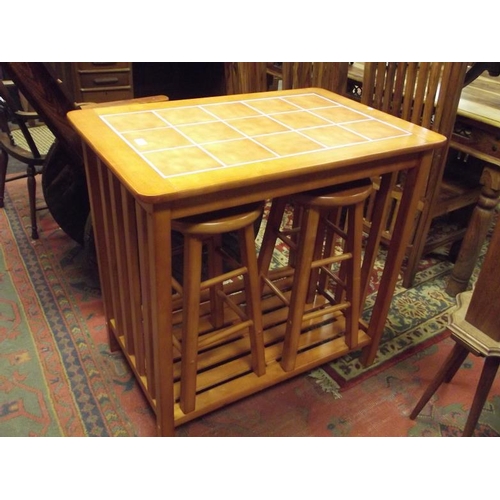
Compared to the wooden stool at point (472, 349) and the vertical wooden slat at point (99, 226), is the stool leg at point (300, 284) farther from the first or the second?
the vertical wooden slat at point (99, 226)

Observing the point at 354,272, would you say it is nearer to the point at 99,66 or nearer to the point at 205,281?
the point at 205,281

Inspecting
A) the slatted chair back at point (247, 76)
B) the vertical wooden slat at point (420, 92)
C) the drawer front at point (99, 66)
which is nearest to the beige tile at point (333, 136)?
the vertical wooden slat at point (420, 92)

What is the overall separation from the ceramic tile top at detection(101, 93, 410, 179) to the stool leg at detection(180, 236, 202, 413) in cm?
22

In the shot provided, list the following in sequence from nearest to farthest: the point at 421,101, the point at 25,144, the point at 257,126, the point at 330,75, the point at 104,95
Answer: the point at 257,126 → the point at 421,101 → the point at 330,75 → the point at 25,144 → the point at 104,95

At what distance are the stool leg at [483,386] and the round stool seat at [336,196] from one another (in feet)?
1.91

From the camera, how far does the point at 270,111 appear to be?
4.98 ft

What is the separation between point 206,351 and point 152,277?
0.64 metres

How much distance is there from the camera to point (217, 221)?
3.90 feet

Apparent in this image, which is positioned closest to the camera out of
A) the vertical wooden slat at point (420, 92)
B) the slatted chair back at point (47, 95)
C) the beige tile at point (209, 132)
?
the beige tile at point (209, 132)

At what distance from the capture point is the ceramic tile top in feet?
3.79

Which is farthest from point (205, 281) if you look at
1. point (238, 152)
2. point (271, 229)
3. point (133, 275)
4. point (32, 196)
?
point (32, 196)

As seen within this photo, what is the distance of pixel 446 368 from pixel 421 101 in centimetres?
110

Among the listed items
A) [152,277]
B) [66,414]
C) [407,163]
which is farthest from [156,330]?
[407,163]

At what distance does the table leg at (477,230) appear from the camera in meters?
1.97
